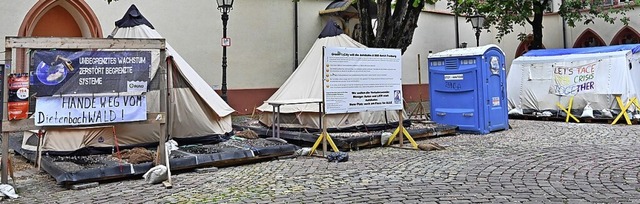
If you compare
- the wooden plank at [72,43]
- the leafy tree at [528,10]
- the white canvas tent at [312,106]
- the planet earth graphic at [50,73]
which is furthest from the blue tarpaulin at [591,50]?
the planet earth graphic at [50,73]

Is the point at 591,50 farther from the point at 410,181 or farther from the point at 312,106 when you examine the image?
the point at 410,181

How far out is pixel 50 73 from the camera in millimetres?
6145

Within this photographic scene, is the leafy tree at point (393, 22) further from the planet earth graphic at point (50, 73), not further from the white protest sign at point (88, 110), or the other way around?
the planet earth graphic at point (50, 73)

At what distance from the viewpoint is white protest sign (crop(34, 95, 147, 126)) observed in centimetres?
615

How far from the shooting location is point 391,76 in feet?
31.5

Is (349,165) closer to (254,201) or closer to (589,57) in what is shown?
(254,201)

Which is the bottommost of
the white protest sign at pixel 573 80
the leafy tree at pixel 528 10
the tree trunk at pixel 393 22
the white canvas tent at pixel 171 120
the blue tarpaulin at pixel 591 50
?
the white canvas tent at pixel 171 120

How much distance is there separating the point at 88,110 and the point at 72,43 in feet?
2.82

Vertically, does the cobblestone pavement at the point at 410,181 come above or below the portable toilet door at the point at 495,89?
below

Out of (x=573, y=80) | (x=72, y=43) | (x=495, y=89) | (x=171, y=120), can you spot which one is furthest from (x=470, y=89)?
(x=72, y=43)

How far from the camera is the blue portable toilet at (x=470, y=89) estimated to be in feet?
38.3

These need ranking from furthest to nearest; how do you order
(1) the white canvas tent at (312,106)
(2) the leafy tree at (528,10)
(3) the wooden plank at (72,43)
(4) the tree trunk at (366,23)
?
(2) the leafy tree at (528,10) < (4) the tree trunk at (366,23) < (1) the white canvas tent at (312,106) < (3) the wooden plank at (72,43)

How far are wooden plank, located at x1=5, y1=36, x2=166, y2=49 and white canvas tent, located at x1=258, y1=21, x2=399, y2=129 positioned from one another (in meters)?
4.24

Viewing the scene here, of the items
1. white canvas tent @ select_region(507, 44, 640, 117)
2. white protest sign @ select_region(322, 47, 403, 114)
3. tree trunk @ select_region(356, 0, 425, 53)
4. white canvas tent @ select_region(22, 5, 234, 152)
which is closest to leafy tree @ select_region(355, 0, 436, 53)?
tree trunk @ select_region(356, 0, 425, 53)
